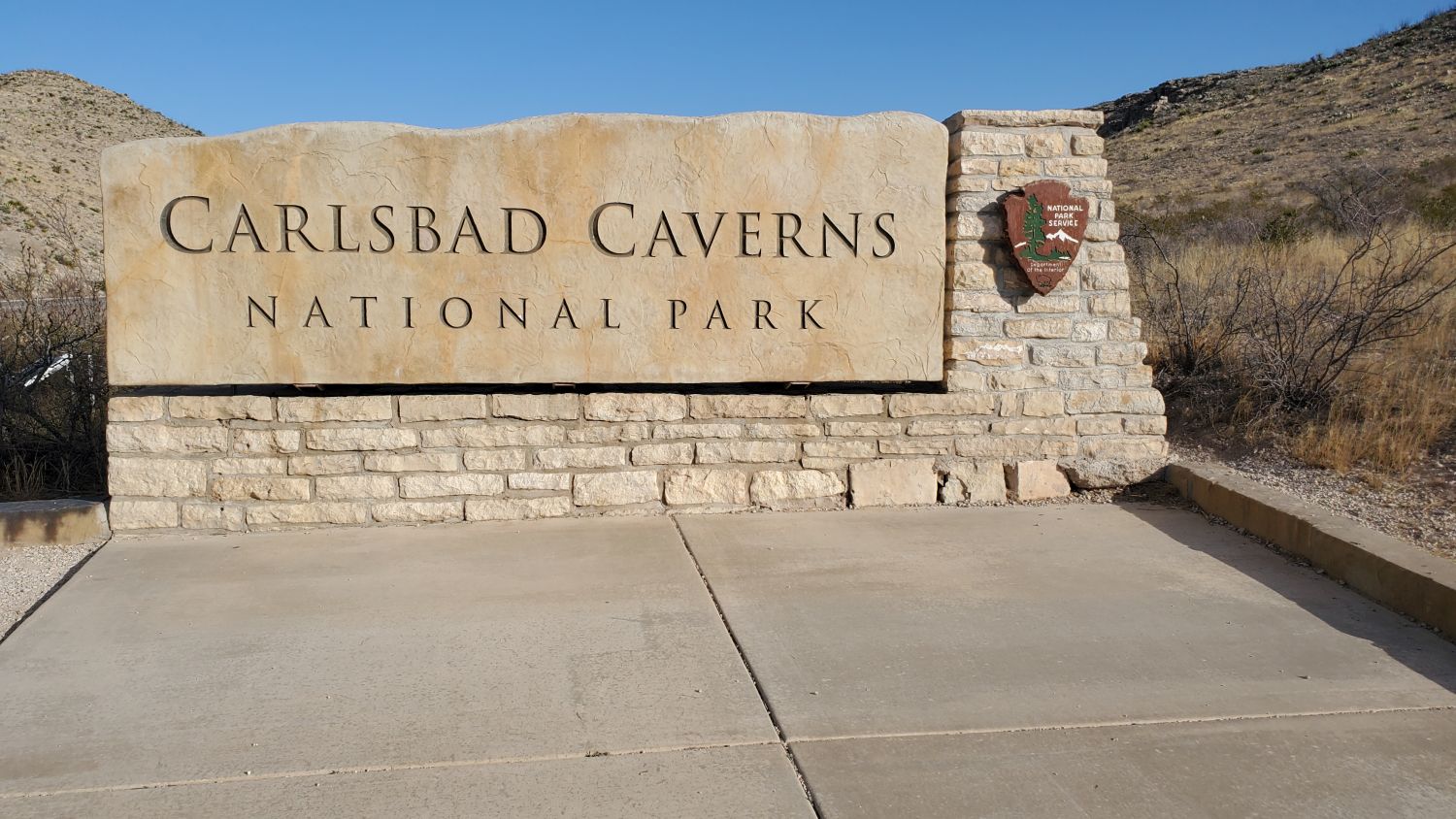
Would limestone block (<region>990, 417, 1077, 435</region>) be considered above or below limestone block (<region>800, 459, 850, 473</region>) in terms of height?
above

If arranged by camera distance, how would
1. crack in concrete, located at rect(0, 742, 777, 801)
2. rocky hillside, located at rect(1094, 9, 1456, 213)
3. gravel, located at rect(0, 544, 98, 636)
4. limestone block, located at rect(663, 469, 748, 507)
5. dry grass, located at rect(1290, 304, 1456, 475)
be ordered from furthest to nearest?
rocky hillside, located at rect(1094, 9, 1456, 213)
dry grass, located at rect(1290, 304, 1456, 475)
limestone block, located at rect(663, 469, 748, 507)
gravel, located at rect(0, 544, 98, 636)
crack in concrete, located at rect(0, 742, 777, 801)

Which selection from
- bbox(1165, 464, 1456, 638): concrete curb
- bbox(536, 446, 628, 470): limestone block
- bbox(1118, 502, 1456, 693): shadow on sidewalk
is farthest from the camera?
bbox(536, 446, 628, 470): limestone block

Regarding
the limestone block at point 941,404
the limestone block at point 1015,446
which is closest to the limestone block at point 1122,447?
the limestone block at point 1015,446

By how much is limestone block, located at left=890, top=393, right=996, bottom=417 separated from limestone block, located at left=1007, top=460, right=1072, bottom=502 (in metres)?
0.40

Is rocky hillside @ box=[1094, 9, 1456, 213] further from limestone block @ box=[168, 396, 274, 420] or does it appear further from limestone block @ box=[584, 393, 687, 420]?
limestone block @ box=[168, 396, 274, 420]

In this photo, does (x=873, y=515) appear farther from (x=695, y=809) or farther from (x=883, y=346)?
(x=695, y=809)

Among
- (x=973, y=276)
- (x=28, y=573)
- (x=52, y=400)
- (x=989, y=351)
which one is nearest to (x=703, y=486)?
(x=989, y=351)

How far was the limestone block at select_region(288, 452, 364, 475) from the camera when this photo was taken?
6.04m

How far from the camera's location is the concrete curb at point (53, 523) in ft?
19.1

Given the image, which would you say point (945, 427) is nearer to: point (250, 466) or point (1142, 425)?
point (1142, 425)

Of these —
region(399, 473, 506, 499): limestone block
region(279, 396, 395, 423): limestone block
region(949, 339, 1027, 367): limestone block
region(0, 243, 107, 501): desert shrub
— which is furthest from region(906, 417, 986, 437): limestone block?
region(0, 243, 107, 501): desert shrub

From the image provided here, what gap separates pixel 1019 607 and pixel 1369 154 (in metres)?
25.6

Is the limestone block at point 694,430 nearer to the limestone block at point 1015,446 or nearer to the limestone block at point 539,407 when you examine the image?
the limestone block at point 539,407

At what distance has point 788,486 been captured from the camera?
21.3 ft
